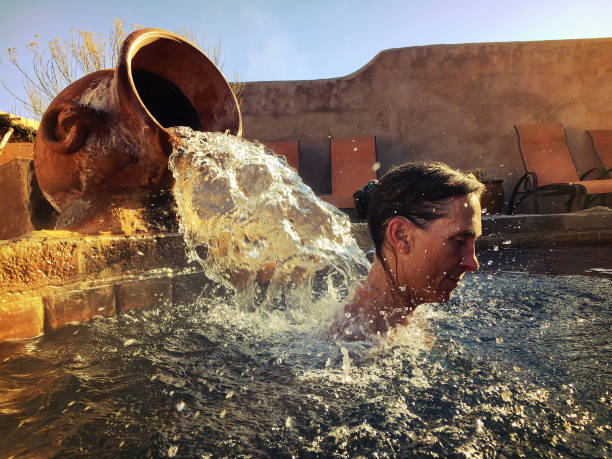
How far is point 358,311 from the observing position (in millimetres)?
1473

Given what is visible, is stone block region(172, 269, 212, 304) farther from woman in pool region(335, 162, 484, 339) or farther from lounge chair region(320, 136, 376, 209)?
lounge chair region(320, 136, 376, 209)

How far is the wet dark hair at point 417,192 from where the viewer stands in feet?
4.19

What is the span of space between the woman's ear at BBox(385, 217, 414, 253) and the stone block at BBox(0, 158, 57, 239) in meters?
2.50

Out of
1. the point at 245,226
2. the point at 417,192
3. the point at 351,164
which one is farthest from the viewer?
the point at 351,164

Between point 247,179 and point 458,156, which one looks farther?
point 458,156

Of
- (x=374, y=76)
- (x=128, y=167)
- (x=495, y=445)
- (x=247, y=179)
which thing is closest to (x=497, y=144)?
(x=374, y=76)

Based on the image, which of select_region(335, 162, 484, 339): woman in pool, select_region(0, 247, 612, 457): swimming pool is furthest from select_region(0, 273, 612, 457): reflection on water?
select_region(335, 162, 484, 339): woman in pool

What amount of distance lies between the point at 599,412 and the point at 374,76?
6.87m

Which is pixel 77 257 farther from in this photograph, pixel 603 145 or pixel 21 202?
pixel 603 145

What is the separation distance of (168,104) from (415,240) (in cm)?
207

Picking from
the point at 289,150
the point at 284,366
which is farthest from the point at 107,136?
the point at 289,150

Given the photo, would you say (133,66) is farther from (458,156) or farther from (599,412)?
(458,156)

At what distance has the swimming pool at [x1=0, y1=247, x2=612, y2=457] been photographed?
29.3 inches

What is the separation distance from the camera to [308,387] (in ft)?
3.38
